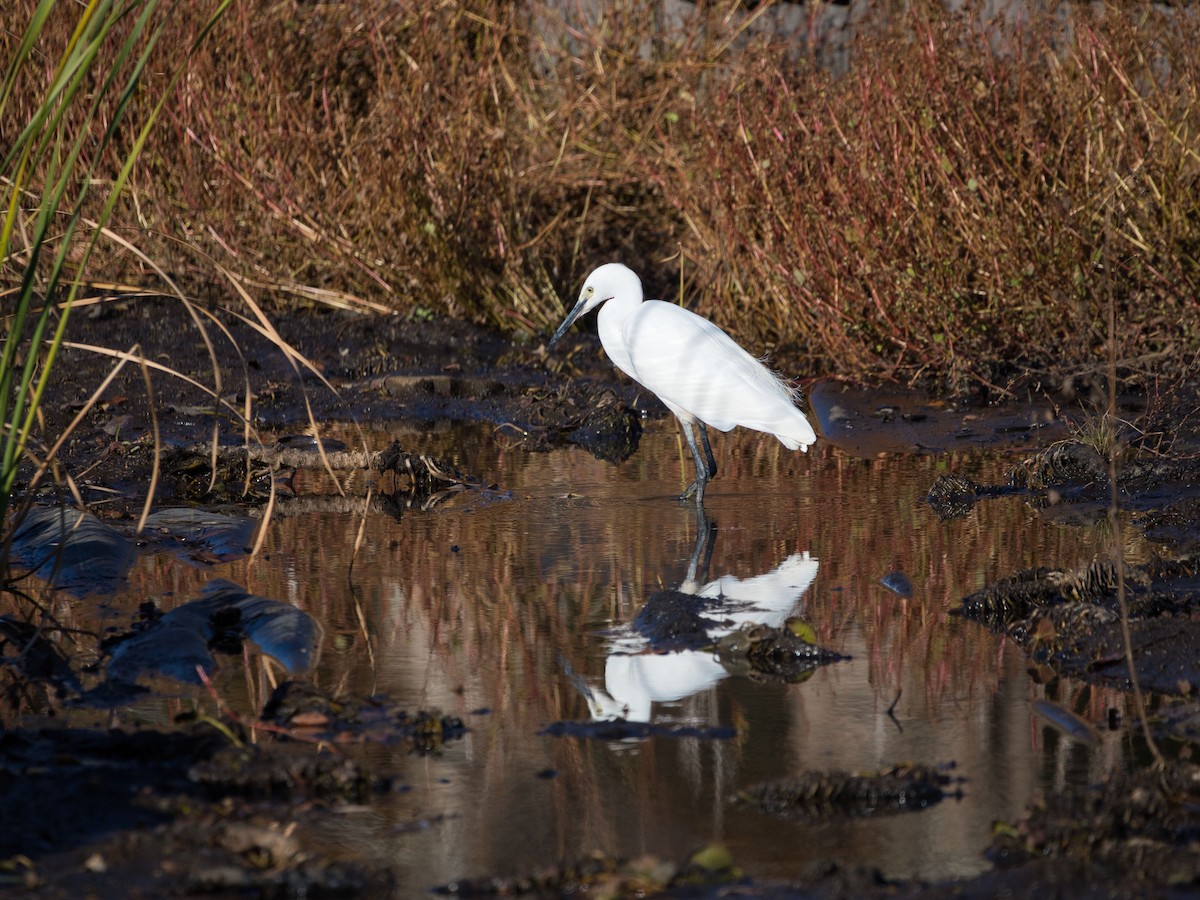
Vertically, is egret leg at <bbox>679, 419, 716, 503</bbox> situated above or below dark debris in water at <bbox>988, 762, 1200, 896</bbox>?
above

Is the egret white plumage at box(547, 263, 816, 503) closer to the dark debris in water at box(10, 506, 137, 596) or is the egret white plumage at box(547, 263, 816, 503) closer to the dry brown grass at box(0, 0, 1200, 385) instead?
the dry brown grass at box(0, 0, 1200, 385)

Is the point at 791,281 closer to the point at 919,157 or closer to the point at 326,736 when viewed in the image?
the point at 919,157

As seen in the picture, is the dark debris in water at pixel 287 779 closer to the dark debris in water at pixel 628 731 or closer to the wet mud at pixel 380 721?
the wet mud at pixel 380 721

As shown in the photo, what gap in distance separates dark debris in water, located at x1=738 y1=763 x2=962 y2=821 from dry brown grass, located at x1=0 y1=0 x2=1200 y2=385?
411 centimetres

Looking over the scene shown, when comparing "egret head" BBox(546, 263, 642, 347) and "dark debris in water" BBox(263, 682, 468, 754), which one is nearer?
"dark debris in water" BBox(263, 682, 468, 754)

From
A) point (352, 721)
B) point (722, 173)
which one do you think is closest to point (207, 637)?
point (352, 721)

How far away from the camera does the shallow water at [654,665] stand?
2.86 metres

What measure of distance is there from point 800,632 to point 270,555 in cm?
208

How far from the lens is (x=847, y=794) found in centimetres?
297

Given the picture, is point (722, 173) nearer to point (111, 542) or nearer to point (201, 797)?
point (111, 542)

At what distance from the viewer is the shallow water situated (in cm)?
286

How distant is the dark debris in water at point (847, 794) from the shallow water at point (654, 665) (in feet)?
0.16

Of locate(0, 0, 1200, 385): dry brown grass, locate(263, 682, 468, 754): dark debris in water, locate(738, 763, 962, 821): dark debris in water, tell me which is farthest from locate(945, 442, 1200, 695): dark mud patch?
locate(263, 682, 468, 754): dark debris in water

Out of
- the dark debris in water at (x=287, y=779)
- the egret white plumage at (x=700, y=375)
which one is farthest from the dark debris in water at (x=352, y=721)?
the egret white plumage at (x=700, y=375)
